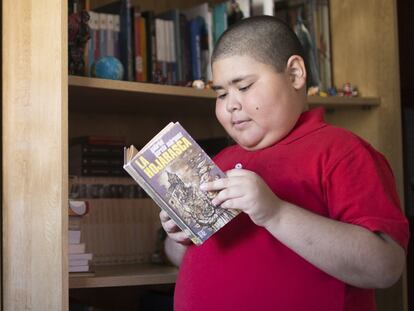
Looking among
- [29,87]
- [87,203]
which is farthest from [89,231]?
[29,87]

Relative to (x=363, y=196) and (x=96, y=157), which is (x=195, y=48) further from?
(x=363, y=196)

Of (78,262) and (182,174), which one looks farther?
(78,262)

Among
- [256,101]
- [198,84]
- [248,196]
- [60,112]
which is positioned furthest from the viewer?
[198,84]

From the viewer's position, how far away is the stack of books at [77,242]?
1.64 meters

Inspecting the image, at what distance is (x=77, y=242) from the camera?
1.68 m

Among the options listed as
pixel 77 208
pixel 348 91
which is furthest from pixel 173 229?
pixel 348 91

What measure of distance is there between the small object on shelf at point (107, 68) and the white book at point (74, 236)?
360 mm

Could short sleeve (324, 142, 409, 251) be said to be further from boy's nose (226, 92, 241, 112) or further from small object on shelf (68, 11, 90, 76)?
small object on shelf (68, 11, 90, 76)

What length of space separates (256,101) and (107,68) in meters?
0.62

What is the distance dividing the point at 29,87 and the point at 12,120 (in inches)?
4.5

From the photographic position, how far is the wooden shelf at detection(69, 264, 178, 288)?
1.55m

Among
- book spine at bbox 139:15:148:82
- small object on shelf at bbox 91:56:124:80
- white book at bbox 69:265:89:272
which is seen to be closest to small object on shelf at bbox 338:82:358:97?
book spine at bbox 139:15:148:82

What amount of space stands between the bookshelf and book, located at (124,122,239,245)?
0.37m

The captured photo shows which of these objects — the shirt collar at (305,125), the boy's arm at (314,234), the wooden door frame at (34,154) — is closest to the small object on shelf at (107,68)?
the wooden door frame at (34,154)
